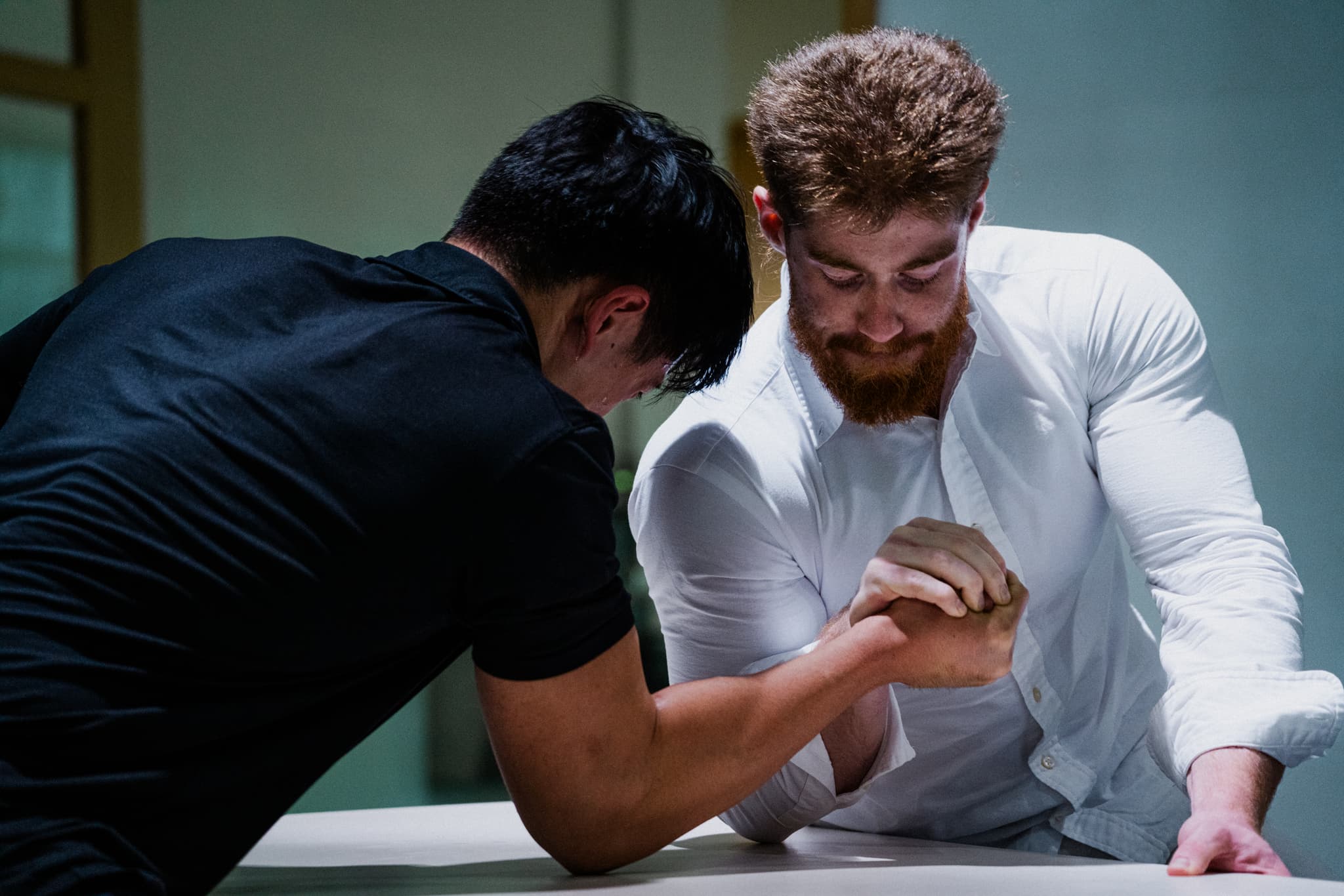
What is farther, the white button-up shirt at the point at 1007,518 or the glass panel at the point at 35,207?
the glass panel at the point at 35,207

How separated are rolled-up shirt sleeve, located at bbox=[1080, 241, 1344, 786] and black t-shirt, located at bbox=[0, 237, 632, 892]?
65 centimetres

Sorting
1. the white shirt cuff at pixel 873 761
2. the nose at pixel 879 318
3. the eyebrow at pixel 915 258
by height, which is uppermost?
the eyebrow at pixel 915 258

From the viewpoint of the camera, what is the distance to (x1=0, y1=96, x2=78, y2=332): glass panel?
10.6 ft

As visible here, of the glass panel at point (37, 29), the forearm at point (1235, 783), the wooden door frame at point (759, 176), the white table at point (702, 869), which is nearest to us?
the white table at point (702, 869)

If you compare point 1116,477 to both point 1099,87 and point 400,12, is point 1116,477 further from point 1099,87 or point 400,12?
point 400,12

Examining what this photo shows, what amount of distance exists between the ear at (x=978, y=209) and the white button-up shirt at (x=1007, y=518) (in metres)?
0.11

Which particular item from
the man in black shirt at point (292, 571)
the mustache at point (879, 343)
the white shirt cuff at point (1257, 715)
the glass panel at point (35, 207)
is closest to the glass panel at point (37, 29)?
the glass panel at point (35, 207)

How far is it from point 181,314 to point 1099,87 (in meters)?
2.01

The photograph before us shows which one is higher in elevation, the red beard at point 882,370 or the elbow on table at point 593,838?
the red beard at point 882,370

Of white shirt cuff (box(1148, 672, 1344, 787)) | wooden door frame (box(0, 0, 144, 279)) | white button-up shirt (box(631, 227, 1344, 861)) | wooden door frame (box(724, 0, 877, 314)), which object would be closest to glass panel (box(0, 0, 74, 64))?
wooden door frame (box(0, 0, 144, 279))

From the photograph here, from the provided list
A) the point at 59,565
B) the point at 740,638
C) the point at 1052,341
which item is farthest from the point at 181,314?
the point at 1052,341

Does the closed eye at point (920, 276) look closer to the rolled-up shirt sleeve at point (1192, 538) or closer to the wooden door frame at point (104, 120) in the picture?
the rolled-up shirt sleeve at point (1192, 538)

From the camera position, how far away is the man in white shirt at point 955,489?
4.55ft

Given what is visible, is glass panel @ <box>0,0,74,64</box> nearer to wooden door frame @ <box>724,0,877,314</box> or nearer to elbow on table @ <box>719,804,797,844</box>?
wooden door frame @ <box>724,0,877,314</box>
